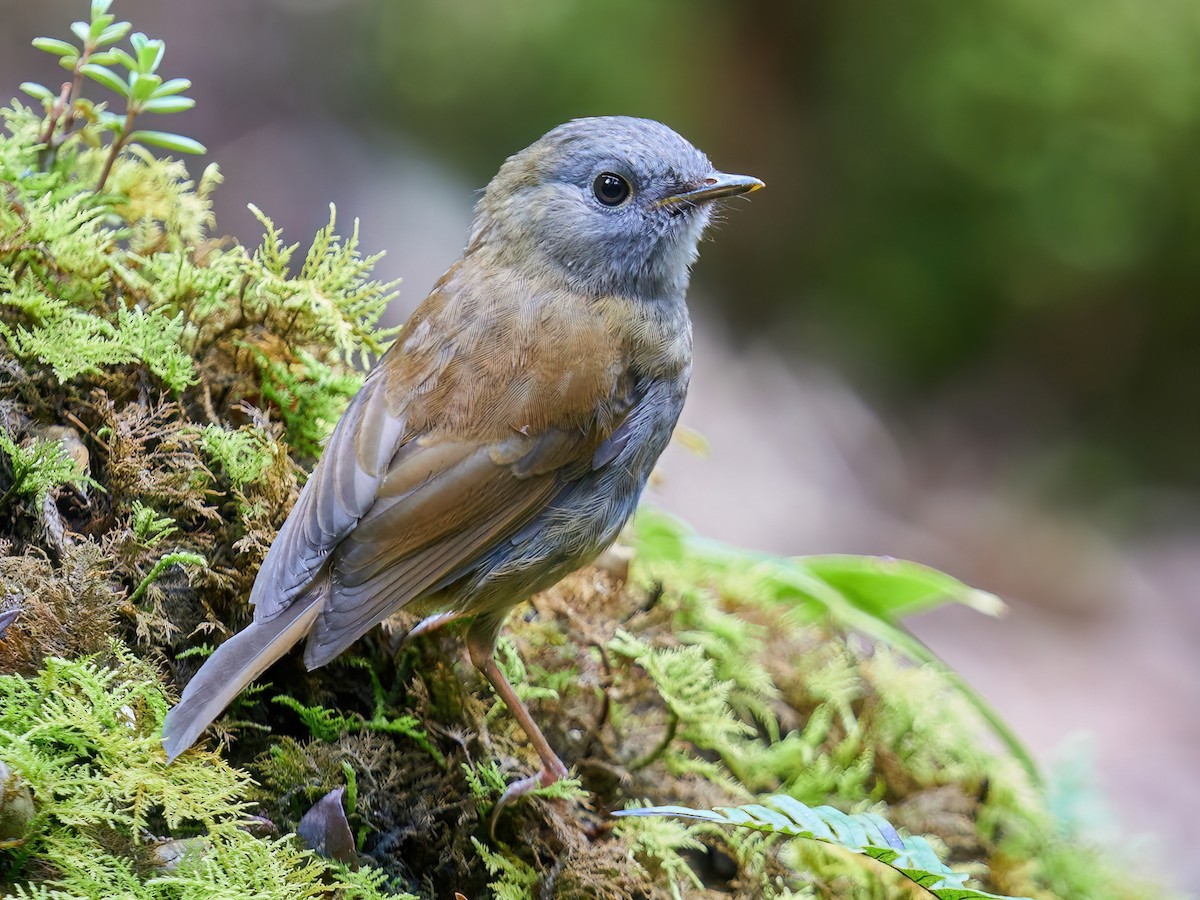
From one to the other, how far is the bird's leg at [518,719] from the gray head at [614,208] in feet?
3.47

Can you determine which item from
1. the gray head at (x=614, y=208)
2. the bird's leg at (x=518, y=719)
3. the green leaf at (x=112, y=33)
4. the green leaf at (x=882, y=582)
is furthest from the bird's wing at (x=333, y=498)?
the green leaf at (x=882, y=582)

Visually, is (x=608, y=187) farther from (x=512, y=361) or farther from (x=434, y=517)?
(x=434, y=517)

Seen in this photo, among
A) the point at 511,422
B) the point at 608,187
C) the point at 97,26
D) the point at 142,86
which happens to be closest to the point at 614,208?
the point at 608,187

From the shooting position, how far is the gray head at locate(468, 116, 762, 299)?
320cm

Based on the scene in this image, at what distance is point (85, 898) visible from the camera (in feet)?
5.71

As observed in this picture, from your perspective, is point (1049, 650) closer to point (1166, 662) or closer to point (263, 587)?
point (1166, 662)

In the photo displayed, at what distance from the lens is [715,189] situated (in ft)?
10.5

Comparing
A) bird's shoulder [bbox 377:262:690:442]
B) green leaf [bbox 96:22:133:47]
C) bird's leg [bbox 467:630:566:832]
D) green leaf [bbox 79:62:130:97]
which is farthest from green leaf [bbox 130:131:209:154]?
bird's leg [bbox 467:630:566:832]

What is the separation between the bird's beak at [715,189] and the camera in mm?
3213

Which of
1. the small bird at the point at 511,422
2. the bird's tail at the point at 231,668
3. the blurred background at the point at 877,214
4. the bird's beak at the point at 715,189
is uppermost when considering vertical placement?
the blurred background at the point at 877,214

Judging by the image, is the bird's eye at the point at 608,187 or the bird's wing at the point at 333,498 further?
the bird's eye at the point at 608,187

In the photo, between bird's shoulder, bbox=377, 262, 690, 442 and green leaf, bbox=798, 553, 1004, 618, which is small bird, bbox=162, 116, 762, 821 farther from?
green leaf, bbox=798, 553, 1004, 618

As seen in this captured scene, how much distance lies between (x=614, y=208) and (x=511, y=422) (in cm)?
87

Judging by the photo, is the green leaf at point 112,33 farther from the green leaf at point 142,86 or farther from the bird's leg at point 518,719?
the bird's leg at point 518,719
